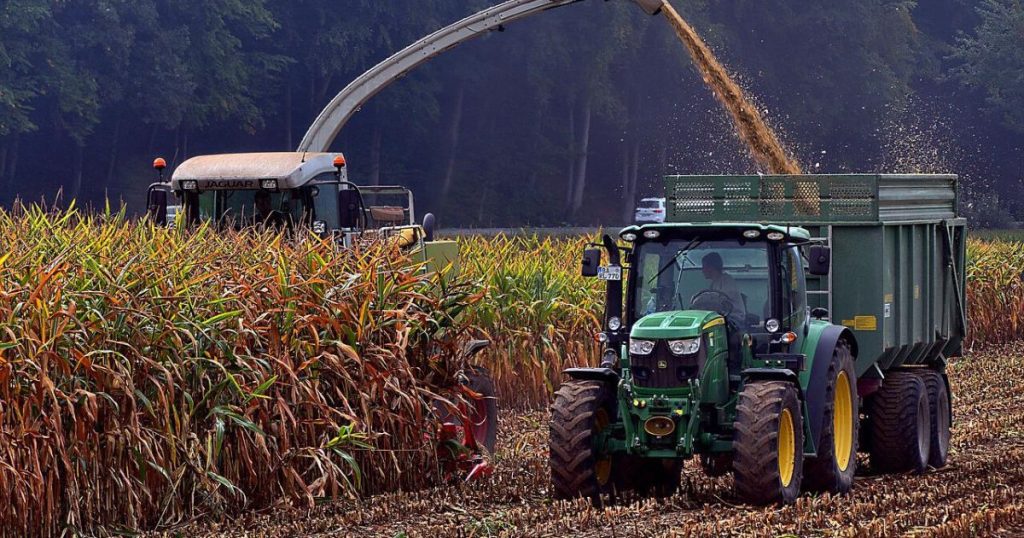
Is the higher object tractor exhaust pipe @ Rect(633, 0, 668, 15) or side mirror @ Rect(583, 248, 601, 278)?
tractor exhaust pipe @ Rect(633, 0, 668, 15)

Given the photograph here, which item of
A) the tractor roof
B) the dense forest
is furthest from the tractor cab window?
the dense forest

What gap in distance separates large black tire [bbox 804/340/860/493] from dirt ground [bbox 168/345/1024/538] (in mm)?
186

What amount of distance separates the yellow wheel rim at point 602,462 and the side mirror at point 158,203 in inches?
205

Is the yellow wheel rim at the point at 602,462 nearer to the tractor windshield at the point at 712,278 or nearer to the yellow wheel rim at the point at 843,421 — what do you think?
the tractor windshield at the point at 712,278

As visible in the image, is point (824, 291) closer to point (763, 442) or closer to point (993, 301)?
point (763, 442)

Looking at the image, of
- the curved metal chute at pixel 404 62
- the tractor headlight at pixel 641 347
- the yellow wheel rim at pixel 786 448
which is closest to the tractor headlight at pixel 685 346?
the tractor headlight at pixel 641 347

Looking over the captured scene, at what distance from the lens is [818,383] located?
9820 millimetres

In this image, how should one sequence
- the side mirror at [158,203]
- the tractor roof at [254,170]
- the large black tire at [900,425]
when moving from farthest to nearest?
the side mirror at [158,203] → the tractor roof at [254,170] → the large black tire at [900,425]

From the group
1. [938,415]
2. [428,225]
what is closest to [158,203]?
[428,225]

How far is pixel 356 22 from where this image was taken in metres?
50.9

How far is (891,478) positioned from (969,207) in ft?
A: 163

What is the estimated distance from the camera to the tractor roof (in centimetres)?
1297

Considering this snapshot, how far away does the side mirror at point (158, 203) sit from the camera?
13148mm

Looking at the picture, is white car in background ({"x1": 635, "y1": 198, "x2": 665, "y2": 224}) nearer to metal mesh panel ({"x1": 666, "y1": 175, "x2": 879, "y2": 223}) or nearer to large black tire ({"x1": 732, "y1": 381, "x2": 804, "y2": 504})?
metal mesh panel ({"x1": 666, "y1": 175, "x2": 879, "y2": 223})
